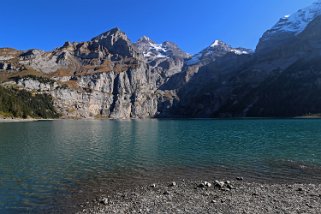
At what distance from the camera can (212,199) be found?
31703 mm

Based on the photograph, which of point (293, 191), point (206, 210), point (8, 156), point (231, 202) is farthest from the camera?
point (8, 156)

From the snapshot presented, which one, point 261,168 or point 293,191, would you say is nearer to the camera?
point 293,191

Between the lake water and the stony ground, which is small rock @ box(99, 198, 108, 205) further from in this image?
the lake water

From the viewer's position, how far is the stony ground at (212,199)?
28.4 m

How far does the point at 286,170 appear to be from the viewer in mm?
47688

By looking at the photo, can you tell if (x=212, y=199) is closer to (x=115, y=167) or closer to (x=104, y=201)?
(x=104, y=201)

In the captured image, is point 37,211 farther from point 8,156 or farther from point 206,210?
point 8,156

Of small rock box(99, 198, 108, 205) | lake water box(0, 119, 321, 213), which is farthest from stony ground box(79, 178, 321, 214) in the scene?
lake water box(0, 119, 321, 213)

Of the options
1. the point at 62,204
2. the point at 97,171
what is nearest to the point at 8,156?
the point at 97,171

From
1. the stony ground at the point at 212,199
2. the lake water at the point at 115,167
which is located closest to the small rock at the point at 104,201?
the stony ground at the point at 212,199

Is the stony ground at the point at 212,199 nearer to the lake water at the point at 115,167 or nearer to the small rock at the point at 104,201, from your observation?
the small rock at the point at 104,201

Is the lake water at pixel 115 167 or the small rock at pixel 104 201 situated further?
the lake water at pixel 115 167

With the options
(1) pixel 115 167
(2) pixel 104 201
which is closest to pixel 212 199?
(2) pixel 104 201

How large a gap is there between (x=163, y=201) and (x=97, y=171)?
1988cm
